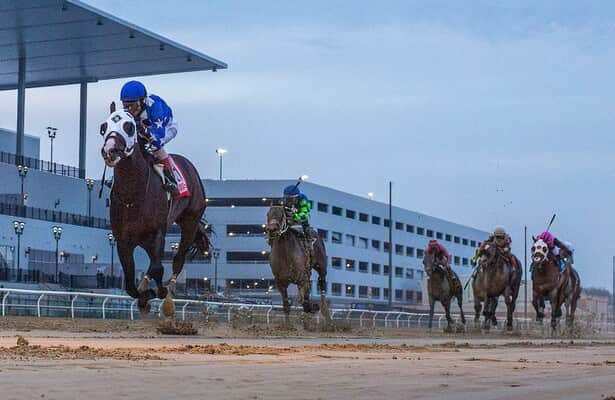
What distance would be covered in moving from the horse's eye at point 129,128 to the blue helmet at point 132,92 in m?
1.04

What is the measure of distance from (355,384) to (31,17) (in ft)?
172

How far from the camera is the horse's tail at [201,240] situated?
18.6 metres

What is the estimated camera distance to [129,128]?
1466 cm

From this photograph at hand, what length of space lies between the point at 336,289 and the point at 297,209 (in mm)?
74889

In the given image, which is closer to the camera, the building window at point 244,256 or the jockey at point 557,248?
the jockey at point 557,248

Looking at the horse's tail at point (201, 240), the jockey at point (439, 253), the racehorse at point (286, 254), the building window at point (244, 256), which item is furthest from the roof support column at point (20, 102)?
the horse's tail at point (201, 240)

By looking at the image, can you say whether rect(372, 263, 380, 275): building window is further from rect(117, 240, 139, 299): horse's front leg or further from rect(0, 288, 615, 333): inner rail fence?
rect(117, 240, 139, 299): horse's front leg

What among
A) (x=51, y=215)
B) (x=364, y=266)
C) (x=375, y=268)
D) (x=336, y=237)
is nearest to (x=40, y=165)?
(x=51, y=215)

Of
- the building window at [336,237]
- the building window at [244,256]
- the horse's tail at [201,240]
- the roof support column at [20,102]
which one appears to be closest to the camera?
the horse's tail at [201,240]

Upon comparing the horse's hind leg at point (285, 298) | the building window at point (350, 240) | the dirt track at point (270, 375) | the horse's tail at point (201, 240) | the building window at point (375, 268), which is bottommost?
the dirt track at point (270, 375)

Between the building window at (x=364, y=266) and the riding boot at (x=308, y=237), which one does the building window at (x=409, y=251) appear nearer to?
the building window at (x=364, y=266)

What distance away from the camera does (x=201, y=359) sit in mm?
11789

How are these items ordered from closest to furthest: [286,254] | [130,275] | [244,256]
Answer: [130,275]
[286,254]
[244,256]

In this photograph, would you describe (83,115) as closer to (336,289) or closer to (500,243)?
(336,289)
